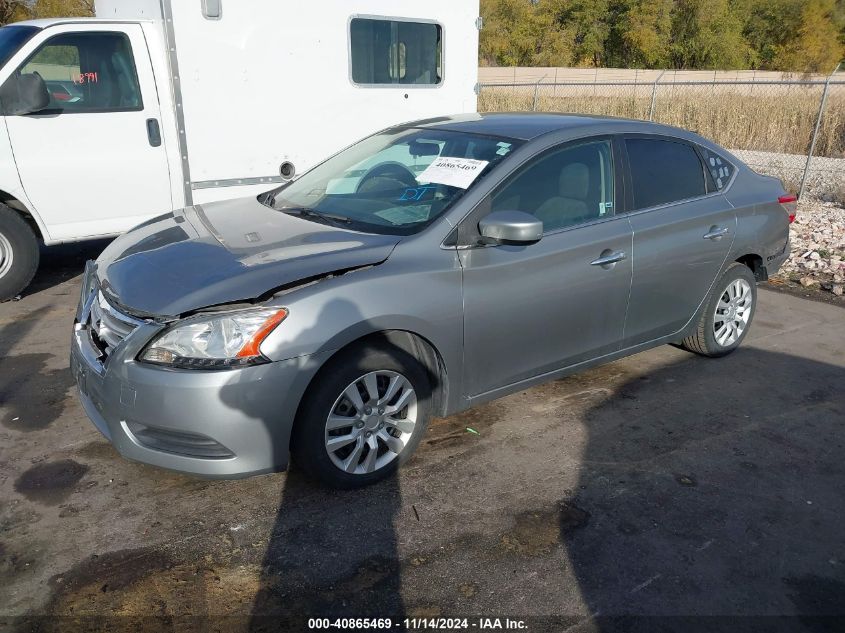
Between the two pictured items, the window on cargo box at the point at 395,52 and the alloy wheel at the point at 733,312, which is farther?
the window on cargo box at the point at 395,52

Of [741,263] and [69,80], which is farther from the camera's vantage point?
[69,80]

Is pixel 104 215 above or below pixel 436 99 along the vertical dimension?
below

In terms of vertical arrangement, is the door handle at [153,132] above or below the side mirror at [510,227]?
above

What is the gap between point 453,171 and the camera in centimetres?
380

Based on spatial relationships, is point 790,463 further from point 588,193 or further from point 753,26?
point 753,26

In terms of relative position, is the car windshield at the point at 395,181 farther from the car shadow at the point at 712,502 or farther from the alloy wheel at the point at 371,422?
the car shadow at the point at 712,502

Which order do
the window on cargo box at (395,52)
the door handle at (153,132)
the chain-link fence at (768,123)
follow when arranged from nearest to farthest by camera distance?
1. the door handle at (153,132)
2. the window on cargo box at (395,52)
3. the chain-link fence at (768,123)

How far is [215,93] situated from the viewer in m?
6.45


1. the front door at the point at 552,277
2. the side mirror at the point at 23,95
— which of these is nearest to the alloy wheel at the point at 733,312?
the front door at the point at 552,277

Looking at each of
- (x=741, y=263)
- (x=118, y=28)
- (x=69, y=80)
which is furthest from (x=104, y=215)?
(x=741, y=263)

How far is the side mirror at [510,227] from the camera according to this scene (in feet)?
11.0

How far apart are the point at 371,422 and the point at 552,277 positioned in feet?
4.15

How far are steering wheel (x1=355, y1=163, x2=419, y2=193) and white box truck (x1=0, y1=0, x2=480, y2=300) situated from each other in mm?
2858

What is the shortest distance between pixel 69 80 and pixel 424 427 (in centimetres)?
477
